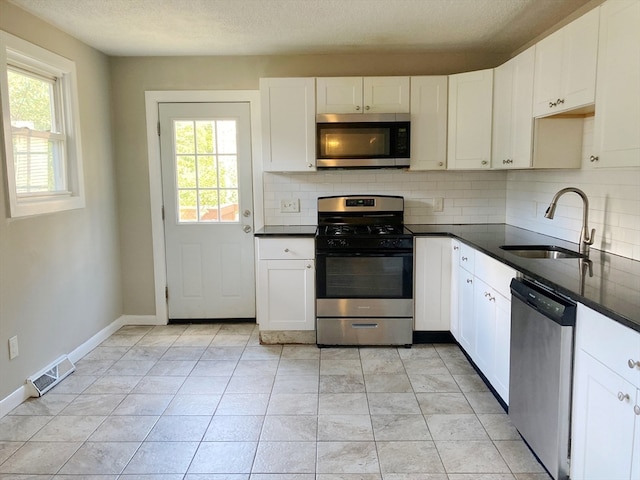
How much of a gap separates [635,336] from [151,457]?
2056mm

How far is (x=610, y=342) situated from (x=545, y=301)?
1.28 ft

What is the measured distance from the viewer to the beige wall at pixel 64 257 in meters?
2.70

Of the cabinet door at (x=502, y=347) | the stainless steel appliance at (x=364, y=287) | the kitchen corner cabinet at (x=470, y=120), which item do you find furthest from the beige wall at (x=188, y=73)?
the cabinet door at (x=502, y=347)

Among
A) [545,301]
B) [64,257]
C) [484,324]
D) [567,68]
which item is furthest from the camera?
[64,257]

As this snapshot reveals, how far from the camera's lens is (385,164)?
3637 mm

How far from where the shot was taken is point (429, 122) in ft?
12.1

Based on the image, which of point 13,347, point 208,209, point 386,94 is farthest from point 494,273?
point 13,347

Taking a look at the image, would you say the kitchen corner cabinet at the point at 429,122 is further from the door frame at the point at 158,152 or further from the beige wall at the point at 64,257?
the beige wall at the point at 64,257

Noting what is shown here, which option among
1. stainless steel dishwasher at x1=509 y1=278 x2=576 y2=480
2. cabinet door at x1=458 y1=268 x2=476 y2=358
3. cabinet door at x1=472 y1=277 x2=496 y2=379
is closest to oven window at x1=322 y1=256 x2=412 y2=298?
cabinet door at x1=458 y1=268 x2=476 y2=358

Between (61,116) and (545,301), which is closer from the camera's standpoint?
(545,301)

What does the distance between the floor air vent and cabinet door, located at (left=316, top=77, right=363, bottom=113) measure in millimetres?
2558

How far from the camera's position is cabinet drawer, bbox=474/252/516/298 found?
2428 millimetres

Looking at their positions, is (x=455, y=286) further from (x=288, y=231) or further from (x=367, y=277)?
(x=288, y=231)

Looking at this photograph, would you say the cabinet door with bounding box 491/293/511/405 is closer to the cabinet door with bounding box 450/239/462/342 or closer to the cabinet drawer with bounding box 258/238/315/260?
the cabinet door with bounding box 450/239/462/342
